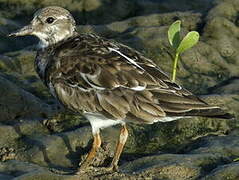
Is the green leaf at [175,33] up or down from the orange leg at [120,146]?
up

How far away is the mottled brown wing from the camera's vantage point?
632cm

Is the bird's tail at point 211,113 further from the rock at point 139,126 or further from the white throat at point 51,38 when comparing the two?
the white throat at point 51,38

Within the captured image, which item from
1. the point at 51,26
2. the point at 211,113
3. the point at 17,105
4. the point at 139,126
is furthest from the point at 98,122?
the point at 17,105

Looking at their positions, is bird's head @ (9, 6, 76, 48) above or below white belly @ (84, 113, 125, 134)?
above

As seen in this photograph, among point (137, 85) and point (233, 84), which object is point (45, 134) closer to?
point (137, 85)

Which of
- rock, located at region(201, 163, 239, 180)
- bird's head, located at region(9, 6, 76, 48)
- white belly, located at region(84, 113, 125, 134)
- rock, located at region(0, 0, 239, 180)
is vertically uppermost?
bird's head, located at region(9, 6, 76, 48)

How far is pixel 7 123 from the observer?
7344 mm

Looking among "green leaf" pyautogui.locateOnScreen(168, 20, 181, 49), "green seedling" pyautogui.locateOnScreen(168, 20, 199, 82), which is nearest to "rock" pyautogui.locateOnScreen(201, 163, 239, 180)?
"green seedling" pyautogui.locateOnScreen(168, 20, 199, 82)

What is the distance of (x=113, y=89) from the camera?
637 centimetres

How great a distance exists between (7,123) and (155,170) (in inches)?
72.7

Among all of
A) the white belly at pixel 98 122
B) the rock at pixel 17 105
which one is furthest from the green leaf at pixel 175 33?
the white belly at pixel 98 122

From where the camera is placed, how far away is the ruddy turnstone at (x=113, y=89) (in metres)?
→ 6.32

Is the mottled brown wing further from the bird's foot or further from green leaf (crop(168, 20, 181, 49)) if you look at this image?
green leaf (crop(168, 20, 181, 49))

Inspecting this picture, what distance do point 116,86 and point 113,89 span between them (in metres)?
0.04
